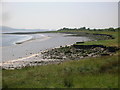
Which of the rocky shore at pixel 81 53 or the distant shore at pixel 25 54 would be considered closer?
the distant shore at pixel 25 54

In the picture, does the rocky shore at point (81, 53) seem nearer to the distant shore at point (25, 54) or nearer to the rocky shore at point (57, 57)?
the rocky shore at point (57, 57)

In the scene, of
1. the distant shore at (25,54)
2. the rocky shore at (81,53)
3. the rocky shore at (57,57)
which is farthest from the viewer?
the rocky shore at (81,53)

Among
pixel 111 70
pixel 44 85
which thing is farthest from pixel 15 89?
pixel 111 70

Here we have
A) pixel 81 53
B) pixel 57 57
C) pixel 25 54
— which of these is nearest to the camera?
pixel 57 57

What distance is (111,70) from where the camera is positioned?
1928 centimetres

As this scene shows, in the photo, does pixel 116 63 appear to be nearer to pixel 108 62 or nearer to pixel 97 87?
pixel 108 62

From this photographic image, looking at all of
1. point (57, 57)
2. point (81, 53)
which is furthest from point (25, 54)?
point (81, 53)

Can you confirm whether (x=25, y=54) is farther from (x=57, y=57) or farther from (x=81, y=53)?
(x=81, y=53)

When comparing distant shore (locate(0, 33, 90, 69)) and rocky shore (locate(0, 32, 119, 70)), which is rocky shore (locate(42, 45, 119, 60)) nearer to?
rocky shore (locate(0, 32, 119, 70))

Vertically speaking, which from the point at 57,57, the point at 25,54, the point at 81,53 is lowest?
the point at 25,54

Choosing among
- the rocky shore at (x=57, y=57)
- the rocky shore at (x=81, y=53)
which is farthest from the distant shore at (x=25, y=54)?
the rocky shore at (x=81, y=53)

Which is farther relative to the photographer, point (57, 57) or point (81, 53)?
point (81, 53)

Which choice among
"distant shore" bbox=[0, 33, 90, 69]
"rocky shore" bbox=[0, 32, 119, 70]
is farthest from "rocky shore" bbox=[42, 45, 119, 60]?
"distant shore" bbox=[0, 33, 90, 69]

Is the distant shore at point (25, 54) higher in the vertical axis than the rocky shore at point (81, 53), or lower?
lower
